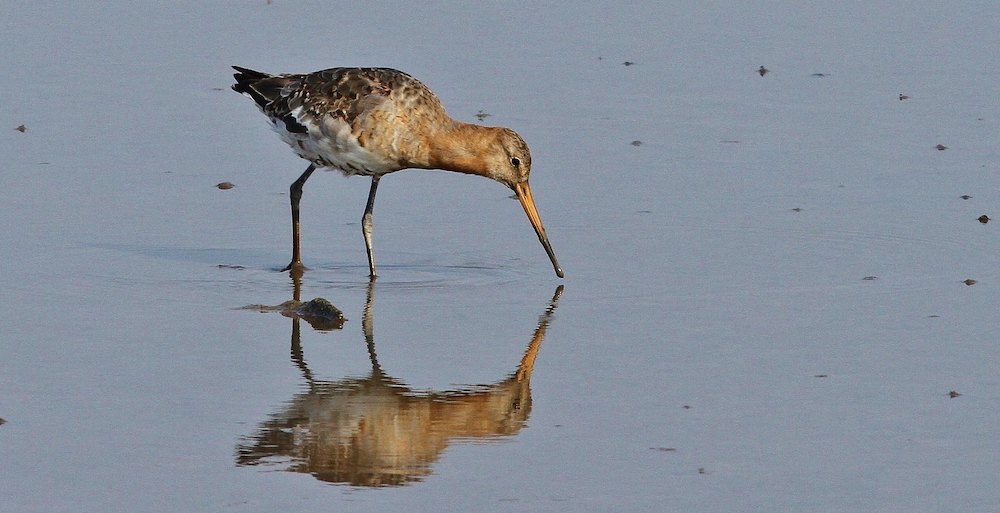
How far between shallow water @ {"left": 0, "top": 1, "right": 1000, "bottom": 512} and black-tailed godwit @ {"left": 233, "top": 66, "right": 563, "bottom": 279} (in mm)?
492

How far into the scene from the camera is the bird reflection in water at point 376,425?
7484 millimetres

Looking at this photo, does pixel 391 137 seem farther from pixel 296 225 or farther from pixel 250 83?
pixel 250 83

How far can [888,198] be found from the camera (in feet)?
39.9

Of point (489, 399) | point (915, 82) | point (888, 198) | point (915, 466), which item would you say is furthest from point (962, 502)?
point (915, 82)

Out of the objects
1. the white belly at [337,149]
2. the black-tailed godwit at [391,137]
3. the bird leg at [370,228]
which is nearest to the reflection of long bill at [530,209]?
the black-tailed godwit at [391,137]

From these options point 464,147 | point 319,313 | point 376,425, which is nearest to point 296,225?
point 464,147

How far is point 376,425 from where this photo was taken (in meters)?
8.03

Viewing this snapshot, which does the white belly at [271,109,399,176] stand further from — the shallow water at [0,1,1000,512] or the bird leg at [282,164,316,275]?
the shallow water at [0,1,1000,512]

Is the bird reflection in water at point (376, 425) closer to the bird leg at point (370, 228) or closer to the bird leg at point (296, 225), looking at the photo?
the bird leg at point (370, 228)

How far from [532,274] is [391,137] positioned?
123 cm

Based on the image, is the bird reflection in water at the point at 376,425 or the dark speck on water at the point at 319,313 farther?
the dark speck on water at the point at 319,313

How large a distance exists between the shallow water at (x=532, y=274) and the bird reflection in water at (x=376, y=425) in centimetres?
2

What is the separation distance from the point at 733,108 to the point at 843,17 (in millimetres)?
2964

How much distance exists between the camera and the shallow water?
295 inches
